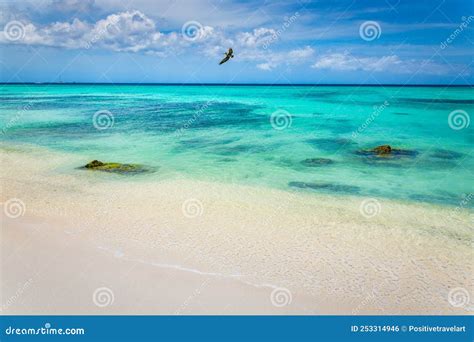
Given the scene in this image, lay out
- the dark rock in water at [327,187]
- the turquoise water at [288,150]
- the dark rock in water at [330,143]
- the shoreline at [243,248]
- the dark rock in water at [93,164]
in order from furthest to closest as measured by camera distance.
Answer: the dark rock in water at [330,143]
the dark rock in water at [93,164]
the turquoise water at [288,150]
the dark rock in water at [327,187]
the shoreline at [243,248]

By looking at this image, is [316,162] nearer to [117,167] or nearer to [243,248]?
[117,167]

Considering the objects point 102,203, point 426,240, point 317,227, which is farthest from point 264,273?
point 102,203

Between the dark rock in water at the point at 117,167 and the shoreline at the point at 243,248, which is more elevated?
the dark rock in water at the point at 117,167

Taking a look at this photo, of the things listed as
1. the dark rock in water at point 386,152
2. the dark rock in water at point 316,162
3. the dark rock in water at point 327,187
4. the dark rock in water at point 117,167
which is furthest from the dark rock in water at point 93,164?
the dark rock in water at point 386,152

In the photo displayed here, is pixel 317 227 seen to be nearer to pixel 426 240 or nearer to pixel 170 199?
pixel 426 240

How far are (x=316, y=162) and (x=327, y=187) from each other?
4.25m

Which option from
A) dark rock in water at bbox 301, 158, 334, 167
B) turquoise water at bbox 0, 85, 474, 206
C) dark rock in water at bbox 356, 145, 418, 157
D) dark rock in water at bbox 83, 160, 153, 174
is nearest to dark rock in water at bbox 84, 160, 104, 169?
dark rock in water at bbox 83, 160, 153, 174

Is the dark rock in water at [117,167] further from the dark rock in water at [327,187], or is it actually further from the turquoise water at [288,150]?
the dark rock in water at [327,187]

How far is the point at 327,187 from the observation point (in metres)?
13.3

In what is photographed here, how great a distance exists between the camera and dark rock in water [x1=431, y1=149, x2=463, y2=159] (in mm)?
19016

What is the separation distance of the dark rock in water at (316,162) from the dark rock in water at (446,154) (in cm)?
622

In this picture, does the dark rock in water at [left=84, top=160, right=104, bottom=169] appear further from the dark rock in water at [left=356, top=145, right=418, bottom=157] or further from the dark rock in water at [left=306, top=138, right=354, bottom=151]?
the dark rock in water at [left=356, top=145, right=418, bottom=157]

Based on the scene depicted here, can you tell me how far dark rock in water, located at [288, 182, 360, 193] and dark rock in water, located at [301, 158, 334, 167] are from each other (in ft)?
10.7

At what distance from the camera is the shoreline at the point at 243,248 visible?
675 centimetres
